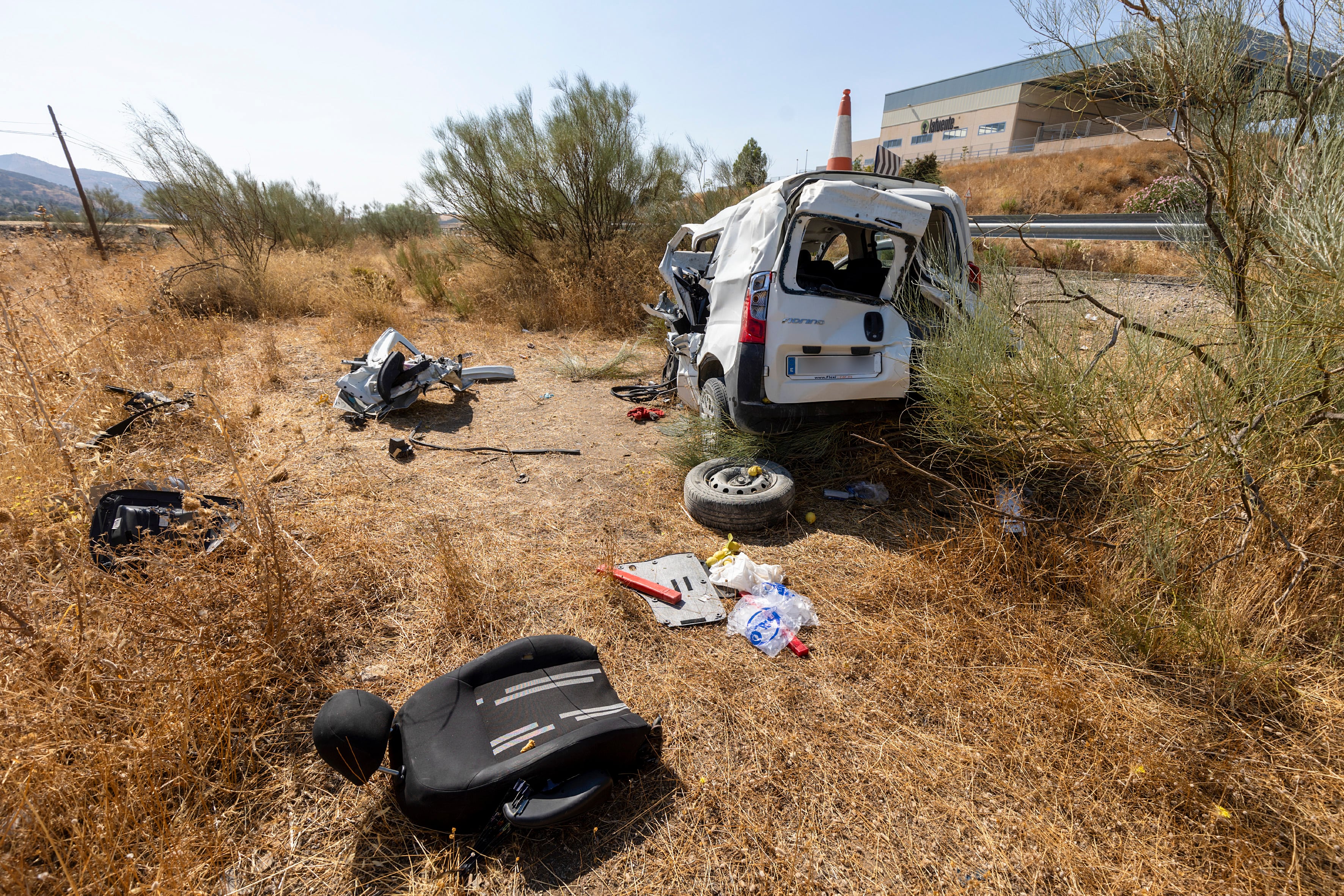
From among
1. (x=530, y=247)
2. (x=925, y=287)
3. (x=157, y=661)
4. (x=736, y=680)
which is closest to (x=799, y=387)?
(x=925, y=287)

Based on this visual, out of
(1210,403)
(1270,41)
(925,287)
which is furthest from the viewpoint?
(925,287)

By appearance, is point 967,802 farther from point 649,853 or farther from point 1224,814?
point 649,853

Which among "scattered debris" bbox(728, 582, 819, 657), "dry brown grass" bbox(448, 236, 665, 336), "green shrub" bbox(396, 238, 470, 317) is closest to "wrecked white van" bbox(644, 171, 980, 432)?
"scattered debris" bbox(728, 582, 819, 657)

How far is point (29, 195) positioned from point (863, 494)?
92288 millimetres

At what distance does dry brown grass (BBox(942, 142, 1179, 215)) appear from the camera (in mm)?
17812

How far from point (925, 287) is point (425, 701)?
138 inches

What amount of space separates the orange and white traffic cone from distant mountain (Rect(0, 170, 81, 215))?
6.37 metres

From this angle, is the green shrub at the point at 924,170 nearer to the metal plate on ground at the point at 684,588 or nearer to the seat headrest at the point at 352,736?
the metal plate on ground at the point at 684,588

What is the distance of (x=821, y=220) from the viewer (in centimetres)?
391

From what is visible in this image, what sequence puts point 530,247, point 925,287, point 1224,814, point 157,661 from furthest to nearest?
point 530,247
point 925,287
point 157,661
point 1224,814

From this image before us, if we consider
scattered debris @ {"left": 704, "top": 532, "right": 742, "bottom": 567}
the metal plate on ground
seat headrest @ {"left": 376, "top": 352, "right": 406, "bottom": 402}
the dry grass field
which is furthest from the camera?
seat headrest @ {"left": 376, "top": 352, "right": 406, "bottom": 402}

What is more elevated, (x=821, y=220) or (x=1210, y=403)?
(x=821, y=220)

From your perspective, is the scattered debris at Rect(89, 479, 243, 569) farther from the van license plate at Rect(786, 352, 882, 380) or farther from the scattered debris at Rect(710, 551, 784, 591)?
the van license plate at Rect(786, 352, 882, 380)

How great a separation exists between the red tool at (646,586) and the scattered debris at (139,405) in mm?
4110
